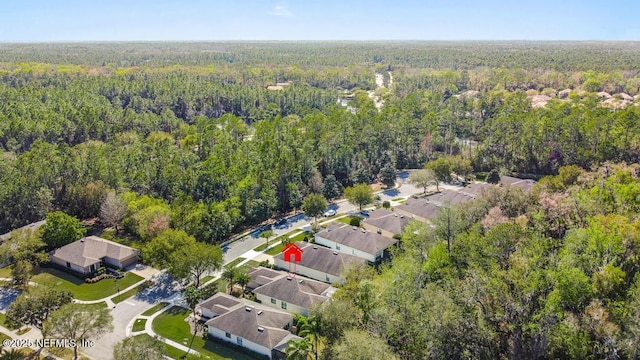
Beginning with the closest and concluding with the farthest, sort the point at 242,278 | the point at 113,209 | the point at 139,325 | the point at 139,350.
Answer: the point at 139,350
the point at 139,325
the point at 242,278
the point at 113,209

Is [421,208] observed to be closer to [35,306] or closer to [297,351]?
[297,351]

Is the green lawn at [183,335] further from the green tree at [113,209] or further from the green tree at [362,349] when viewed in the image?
the green tree at [113,209]

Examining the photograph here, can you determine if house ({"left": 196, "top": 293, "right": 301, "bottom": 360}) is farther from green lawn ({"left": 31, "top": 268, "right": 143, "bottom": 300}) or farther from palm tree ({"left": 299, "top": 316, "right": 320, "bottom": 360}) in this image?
green lawn ({"left": 31, "top": 268, "right": 143, "bottom": 300})

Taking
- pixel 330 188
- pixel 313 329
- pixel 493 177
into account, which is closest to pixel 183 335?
pixel 313 329

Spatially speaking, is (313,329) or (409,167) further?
(409,167)

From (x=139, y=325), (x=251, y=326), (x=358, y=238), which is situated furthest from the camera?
(x=358, y=238)

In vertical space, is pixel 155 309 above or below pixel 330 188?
below

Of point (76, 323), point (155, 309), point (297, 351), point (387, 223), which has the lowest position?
point (155, 309)

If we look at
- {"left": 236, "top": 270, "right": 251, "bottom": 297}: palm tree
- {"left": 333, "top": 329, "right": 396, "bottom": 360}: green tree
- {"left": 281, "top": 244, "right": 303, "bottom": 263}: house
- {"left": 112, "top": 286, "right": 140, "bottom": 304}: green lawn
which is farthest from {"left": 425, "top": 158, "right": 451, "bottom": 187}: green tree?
{"left": 333, "top": 329, "right": 396, "bottom": 360}: green tree
